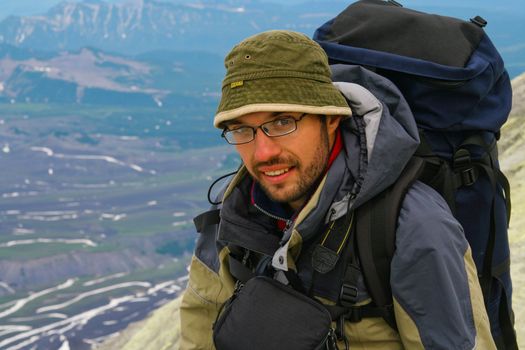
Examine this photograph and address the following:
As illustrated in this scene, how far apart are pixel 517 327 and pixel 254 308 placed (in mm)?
4607

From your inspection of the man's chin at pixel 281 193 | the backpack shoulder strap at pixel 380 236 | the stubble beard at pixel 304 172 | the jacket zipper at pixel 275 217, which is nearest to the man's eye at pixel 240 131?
the stubble beard at pixel 304 172

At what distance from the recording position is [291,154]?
11.8 feet

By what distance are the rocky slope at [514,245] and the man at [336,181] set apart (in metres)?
3.92

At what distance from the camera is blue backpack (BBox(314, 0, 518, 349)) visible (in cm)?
388

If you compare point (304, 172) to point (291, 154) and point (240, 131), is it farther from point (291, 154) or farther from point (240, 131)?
point (240, 131)

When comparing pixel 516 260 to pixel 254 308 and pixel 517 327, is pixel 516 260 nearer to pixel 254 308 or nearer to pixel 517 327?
pixel 517 327

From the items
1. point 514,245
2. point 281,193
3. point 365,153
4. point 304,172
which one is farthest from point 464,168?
point 514,245

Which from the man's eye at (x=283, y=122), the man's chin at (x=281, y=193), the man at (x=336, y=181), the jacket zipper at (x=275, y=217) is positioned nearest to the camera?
the man at (x=336, y=181)

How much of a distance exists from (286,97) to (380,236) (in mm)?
958

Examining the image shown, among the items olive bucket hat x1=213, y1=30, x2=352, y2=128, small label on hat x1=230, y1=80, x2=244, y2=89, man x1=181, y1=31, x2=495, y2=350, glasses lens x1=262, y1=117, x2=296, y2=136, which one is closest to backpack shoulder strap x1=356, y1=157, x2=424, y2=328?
man x1=181, y1=31, x2=495, y2=350

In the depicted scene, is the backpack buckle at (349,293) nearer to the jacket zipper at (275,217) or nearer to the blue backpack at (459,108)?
the jacket zipper at (275,217)

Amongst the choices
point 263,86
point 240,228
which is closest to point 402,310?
point 240,228

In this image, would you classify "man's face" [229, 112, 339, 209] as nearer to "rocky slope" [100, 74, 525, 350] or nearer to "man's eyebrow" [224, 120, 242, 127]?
"man's eyebrow" [224, 120, 242, 127]

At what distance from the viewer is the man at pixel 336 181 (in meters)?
3.19
